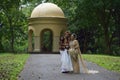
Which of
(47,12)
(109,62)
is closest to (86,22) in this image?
(47,12)

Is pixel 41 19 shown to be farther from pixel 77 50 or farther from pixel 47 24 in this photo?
pixel 77 50

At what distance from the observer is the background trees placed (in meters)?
41.3

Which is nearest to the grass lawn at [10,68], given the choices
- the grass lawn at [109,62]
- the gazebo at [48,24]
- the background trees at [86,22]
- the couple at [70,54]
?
the couple at [70,54]

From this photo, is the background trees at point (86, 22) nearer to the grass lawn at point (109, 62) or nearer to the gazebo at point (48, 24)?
the gazebo at point (48, 24)

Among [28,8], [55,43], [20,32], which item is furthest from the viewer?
[28,8]

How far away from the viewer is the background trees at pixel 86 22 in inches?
1626

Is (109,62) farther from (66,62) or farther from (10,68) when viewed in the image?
(10,68)

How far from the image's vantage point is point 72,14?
4838cm

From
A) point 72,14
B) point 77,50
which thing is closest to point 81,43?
point 72,14

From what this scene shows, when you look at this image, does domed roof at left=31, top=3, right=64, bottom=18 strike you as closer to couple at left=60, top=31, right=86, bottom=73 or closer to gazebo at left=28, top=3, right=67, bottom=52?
gazebo at left=28, top=3, right=67, bottom=52

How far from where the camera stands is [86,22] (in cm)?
4428

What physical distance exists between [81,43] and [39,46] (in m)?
13.8

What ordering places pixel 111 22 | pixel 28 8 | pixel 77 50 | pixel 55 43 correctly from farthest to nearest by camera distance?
pixel 28 8 < pixel 111 22 < pixel 55 43 < pixel 77 50

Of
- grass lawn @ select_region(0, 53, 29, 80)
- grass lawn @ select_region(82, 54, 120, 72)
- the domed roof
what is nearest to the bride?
grass lawn @ select_region(0, 53, 29, 80)
